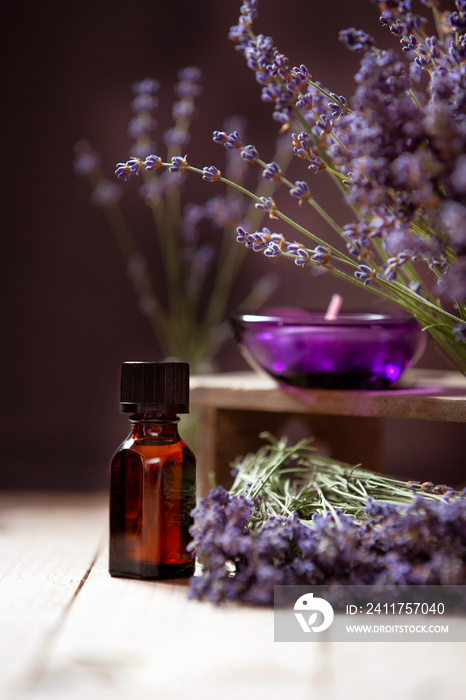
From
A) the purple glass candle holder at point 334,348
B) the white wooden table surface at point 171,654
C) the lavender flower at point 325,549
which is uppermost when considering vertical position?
the purple glass candle holder at point 334,348

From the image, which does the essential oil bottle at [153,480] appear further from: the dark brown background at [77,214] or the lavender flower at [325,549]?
the dark brown background at [77,214]

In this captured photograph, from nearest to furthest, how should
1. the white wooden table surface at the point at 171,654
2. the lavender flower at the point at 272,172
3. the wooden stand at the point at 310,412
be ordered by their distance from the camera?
1. the white wooden table surface at the point at 171,654
2. the lavender flower at the point at 272,172
3. the wooden stand at the point at 310,412

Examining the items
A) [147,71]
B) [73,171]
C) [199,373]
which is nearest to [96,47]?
[147,71]

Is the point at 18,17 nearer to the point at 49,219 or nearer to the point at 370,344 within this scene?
the point at 49,219

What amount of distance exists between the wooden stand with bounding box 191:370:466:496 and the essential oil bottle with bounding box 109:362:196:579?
17 centimetres

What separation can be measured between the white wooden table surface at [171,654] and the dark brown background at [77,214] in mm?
646

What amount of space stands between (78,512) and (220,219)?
0.51 metres

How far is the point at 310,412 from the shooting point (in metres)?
0.83

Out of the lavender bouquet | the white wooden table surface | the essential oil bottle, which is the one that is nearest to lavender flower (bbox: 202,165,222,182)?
the lavender bouquet

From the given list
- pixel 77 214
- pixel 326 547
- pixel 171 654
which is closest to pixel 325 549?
pixel 326 547

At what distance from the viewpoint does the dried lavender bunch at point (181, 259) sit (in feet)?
4.17

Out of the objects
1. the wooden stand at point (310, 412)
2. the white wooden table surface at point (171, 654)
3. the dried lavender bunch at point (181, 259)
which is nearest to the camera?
the white wooden table surface at point (171, 654)

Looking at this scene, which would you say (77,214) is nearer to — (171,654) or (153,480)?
(153,480)

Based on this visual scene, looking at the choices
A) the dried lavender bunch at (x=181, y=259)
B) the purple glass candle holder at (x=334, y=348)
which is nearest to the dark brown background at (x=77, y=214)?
the dried lavender bunch at (x=181, y=259)
